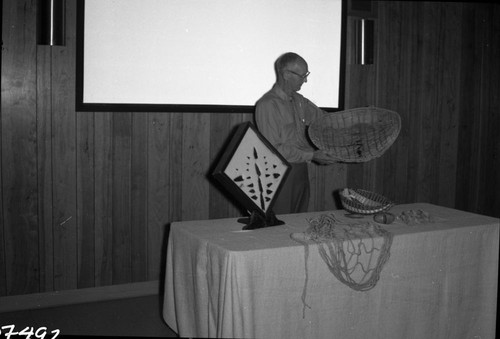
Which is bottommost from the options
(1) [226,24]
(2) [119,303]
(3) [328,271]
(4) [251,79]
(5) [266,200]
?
(2) [119,303]

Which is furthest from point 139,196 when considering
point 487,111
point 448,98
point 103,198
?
point 487,111

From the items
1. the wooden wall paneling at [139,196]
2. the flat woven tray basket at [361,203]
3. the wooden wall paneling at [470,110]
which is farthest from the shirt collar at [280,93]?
the wooden wall paneling at [470,110]

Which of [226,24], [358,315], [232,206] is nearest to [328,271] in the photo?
[358,315]

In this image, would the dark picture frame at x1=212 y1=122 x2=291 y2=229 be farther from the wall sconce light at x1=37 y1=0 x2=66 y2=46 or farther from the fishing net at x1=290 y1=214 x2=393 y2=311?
the wall sconce light at x1=37 y1=0 x2=66 y2=46

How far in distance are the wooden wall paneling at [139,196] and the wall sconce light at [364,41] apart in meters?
1.52

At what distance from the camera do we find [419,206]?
341cm

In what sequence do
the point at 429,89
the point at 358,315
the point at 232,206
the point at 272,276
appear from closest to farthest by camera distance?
the point at 272,276, the point at 358,315, the point at 232,206, the point at 429,89

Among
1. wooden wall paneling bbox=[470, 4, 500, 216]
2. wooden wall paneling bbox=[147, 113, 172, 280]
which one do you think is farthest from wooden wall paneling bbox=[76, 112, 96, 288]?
wooden wall paneling bbox=[470, 4, 500, 216]

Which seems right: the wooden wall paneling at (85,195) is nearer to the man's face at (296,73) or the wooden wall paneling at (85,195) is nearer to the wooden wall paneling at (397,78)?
the man's face at (296,73)

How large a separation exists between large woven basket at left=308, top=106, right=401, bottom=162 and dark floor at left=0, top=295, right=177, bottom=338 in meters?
1.29

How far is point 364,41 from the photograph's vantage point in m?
4.41

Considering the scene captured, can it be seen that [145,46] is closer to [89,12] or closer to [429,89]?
[89,12]

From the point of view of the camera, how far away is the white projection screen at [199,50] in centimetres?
380

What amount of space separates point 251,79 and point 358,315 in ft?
6.45
